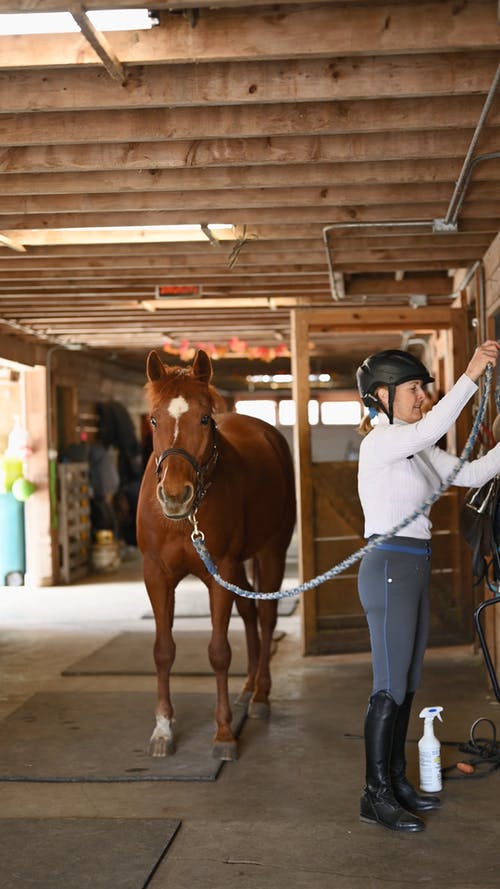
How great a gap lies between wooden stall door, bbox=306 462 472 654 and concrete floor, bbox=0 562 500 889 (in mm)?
281

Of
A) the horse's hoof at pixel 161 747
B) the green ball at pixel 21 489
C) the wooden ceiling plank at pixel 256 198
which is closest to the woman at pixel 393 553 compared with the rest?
the horse's hoof at pixel 161 747

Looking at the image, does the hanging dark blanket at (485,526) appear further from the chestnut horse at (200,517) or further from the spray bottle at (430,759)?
the chestnut horse at (200,517)

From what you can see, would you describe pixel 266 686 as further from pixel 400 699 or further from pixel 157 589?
pixel 400 699

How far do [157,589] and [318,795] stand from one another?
1186 mm

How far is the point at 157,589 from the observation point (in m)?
4.45

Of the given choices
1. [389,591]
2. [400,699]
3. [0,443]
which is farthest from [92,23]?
[0,443]

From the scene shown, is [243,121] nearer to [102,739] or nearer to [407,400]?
[407,400]

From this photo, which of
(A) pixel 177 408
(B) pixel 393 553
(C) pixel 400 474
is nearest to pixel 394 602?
(B) pixel 393 553

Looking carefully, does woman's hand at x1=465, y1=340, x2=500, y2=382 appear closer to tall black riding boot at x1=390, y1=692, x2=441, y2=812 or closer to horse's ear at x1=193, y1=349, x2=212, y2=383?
tall black riding boot at x1=390, y1=692, x2=441, y2=812

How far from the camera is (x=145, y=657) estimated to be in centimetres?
630

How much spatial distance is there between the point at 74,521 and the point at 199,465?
287 inches

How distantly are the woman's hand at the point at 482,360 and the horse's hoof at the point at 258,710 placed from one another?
2.48 metres

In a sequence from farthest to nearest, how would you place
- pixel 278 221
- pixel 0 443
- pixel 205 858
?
pixel 0 443 → pixel 278 221 → pixel 205 858

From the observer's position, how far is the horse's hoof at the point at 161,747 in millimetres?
4270
